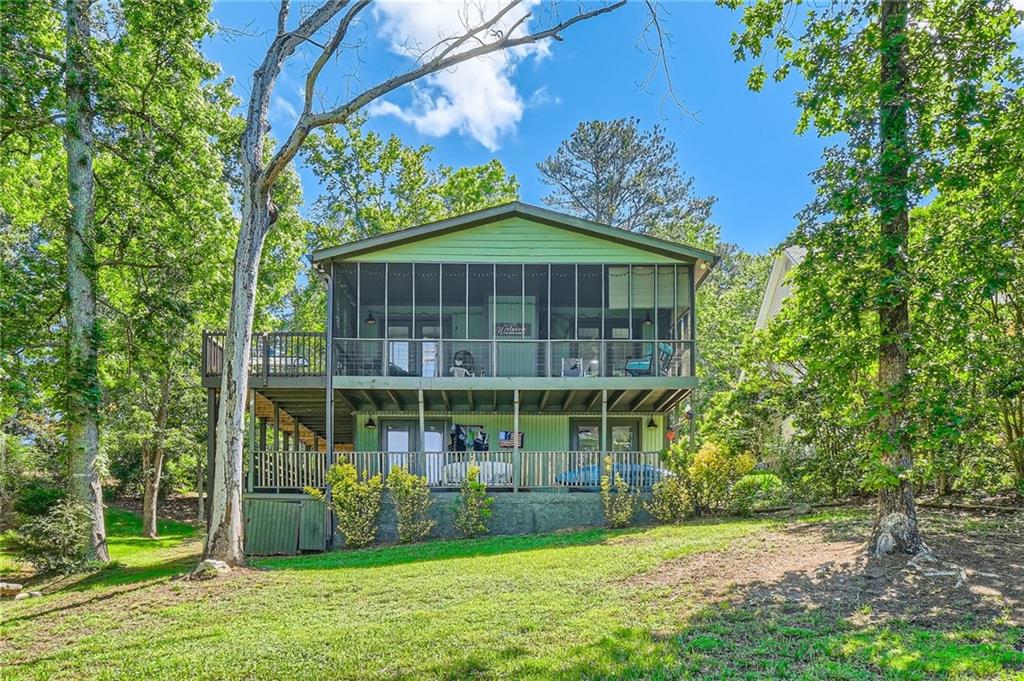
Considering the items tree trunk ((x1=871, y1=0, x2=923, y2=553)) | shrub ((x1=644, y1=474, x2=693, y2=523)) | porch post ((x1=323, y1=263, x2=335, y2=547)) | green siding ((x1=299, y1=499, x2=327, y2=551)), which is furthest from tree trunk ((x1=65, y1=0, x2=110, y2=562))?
tree trunk ((x1=871, y1=0, x2=923, y2=553))

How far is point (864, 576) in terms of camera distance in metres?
7.18

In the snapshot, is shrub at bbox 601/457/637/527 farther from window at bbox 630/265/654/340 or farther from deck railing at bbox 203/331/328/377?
deck railing at bbox 203/331/328/377

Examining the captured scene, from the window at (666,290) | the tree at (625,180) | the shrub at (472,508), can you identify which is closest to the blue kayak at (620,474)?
the shrub at (472,508)

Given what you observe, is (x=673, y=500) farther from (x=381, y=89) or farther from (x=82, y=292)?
(x=82, y=292)

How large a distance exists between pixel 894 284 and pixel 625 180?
25.5 m

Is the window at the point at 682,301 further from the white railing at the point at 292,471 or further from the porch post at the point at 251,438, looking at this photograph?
the porch post at the point at 251,438

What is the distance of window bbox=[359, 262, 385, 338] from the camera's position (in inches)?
Answer: 664

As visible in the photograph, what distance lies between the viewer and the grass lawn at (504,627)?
510cm

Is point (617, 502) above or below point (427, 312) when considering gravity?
below

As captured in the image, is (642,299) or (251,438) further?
(642,299)

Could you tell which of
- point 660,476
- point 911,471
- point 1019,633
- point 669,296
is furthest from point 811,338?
point 669,296

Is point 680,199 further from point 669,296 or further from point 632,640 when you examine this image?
point 632,640

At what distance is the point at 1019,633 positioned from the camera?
5.29 metres

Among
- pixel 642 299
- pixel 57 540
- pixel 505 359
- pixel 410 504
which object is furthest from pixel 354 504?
pixel 642 299
